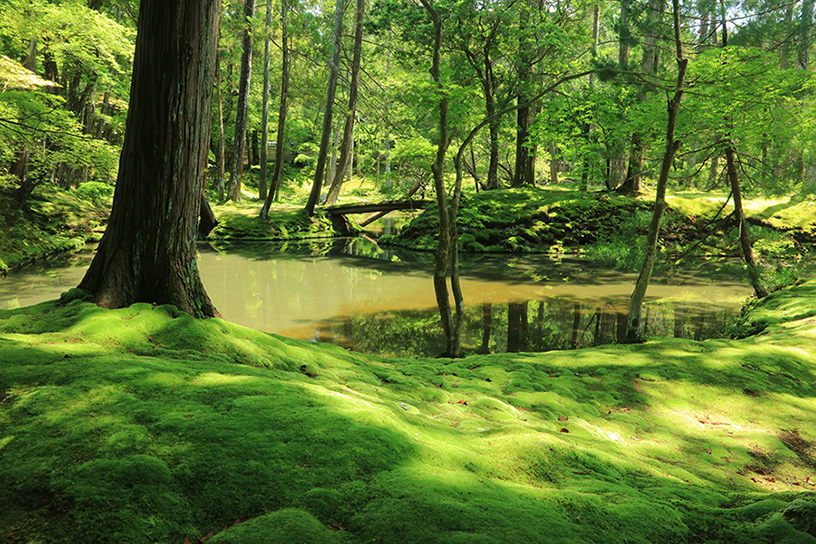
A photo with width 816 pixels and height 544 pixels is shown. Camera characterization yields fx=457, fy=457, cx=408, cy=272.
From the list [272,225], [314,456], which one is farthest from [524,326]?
[272,225]

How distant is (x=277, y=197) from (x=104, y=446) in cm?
2819

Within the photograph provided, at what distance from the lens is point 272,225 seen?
20391mm

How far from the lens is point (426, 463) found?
89.0 inches

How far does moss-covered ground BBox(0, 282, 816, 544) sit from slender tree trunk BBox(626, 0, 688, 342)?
8.39 feet

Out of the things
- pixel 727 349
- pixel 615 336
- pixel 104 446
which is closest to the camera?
pixel 104 446

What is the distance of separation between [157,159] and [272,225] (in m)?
16.9

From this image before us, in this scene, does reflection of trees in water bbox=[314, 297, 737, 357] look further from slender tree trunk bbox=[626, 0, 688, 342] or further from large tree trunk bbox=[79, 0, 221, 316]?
large tree trunk bbox=[79, 0, 221, 316]

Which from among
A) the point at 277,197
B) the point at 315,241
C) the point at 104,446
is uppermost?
the point at 277,197

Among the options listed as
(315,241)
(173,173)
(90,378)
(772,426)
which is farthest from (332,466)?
(315,241)

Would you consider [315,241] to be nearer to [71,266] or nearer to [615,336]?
[71,266]

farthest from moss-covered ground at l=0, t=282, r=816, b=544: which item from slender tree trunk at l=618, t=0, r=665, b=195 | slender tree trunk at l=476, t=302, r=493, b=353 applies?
slender tree trunk at l=618, t=0, r=665, b=195

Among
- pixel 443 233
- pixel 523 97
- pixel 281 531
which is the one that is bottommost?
pixel 281 531

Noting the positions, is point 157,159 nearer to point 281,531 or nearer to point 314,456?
point 314,456

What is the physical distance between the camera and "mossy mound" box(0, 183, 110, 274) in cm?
A: 1251
